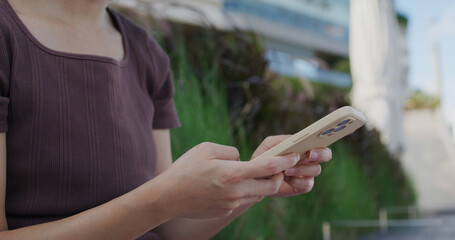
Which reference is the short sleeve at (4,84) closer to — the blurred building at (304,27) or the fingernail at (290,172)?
the fingernail at (290,172)

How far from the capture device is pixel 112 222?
0.64 metres

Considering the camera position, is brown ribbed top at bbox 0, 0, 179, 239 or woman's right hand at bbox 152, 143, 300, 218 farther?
brown ribbed top at bbox 0, 0, 179, 239

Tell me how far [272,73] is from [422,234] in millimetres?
1198

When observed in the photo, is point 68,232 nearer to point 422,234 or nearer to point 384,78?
point 422,234

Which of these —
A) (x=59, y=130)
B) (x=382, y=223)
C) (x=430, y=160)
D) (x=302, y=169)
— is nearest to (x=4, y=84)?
(x=59, y=130)

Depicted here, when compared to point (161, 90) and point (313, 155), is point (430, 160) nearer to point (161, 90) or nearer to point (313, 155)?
point (161, 90)

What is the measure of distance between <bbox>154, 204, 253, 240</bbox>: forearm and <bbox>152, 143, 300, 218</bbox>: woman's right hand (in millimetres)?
256

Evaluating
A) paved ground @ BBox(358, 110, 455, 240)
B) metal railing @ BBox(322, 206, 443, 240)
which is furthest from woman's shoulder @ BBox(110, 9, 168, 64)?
paved ground @ BBox(358, 110, 455, 240)

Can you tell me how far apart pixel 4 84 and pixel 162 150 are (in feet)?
1.34

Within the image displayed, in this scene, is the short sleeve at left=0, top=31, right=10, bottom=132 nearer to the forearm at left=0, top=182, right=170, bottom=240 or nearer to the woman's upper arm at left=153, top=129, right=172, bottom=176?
the forearm at left=0, top=182, right=170, bottom=240

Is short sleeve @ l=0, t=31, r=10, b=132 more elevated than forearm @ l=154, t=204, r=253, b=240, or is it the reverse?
short sleeve @ l=0, t=31, r=10, b=132

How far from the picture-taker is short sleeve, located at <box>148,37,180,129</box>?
100 cm

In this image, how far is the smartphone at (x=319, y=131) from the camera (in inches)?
24.4

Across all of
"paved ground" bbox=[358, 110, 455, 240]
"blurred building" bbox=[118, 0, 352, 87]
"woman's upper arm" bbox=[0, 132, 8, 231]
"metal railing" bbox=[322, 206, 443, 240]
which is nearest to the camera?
"woman's upper arm" bbox=[0, 132, 8, 231]
